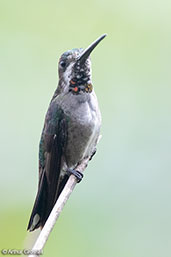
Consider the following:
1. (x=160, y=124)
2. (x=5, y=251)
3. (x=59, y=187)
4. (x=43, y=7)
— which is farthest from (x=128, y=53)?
(x=5, y=251)

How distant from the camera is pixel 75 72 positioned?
11.0 ft

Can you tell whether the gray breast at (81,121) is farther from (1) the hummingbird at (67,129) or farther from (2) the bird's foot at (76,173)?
(2) the bird's foot at (76,173)

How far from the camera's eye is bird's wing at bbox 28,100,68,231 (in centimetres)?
343

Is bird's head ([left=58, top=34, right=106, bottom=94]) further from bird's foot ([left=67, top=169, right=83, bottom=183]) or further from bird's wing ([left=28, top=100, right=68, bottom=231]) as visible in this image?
bird's foot ([left=67, top=169, right=83, bottom=183])

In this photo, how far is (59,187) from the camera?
140 inches

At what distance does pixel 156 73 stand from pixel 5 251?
2.08m

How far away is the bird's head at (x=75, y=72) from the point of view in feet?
11.0

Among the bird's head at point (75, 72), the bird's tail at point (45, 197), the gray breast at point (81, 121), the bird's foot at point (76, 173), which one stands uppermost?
the bird's head at point (75, 72)

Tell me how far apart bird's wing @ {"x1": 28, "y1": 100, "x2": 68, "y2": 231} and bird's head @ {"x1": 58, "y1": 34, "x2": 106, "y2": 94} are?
0.17 meters

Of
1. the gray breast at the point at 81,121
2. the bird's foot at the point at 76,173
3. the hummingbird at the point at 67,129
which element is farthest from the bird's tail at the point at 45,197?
the gray breast at the point at 81,121

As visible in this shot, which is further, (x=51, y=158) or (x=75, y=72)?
(x=51, y=158)

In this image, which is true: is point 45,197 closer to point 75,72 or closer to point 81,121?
point 81,121

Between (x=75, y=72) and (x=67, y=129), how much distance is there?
38 cm

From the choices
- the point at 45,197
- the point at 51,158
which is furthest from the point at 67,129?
the point at 45,197
